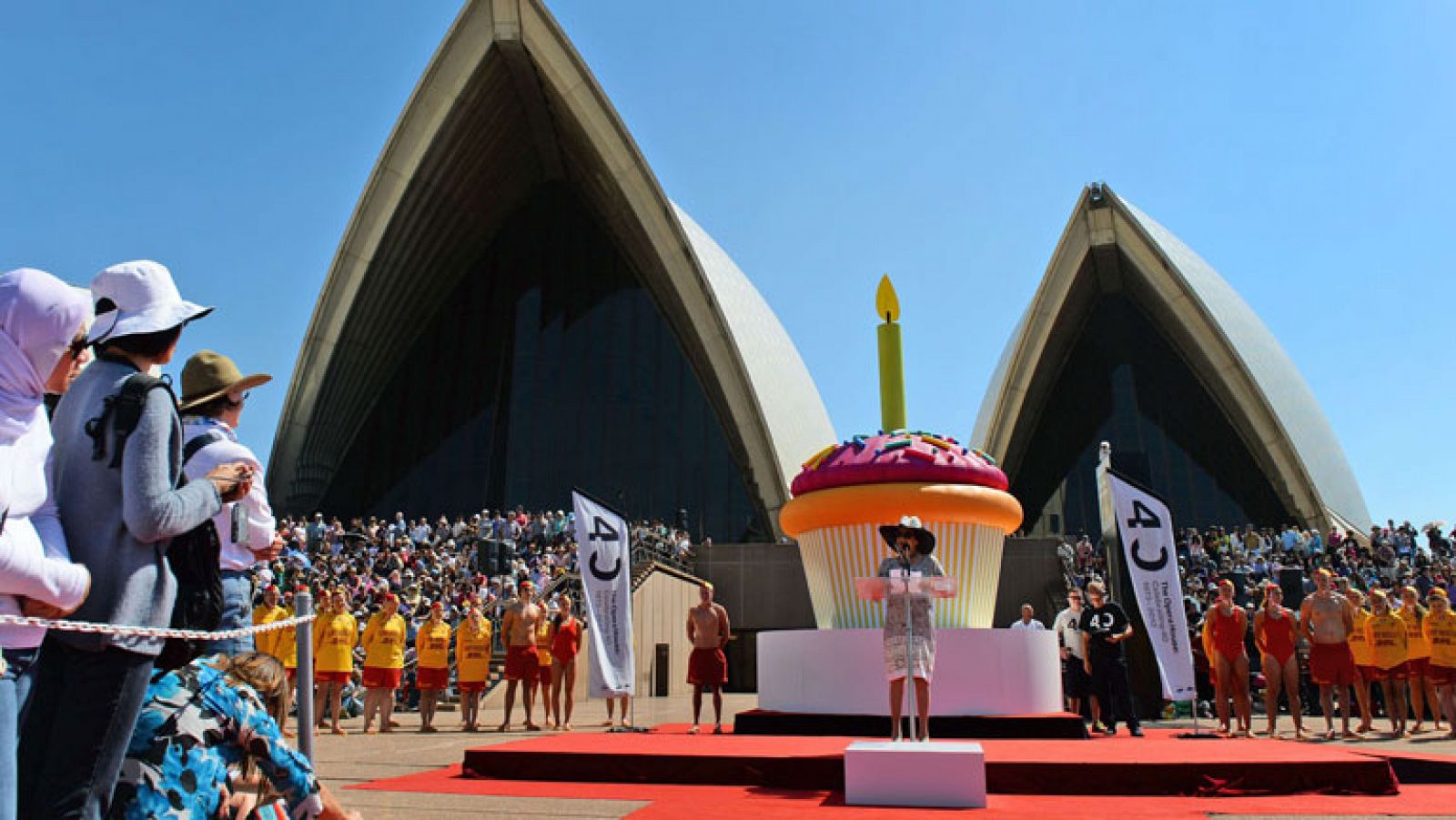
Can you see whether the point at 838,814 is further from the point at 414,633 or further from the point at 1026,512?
the point at 1026,512

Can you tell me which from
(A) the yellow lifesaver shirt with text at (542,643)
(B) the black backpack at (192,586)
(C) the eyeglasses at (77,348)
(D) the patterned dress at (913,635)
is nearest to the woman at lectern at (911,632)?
(D) the patterned dress at (913,635)

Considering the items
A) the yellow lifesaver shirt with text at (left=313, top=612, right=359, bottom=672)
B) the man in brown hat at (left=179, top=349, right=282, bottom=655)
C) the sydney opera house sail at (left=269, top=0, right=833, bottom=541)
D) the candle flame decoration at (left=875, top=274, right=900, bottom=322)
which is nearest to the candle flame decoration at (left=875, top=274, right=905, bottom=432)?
the candle flame decoration at (left=875, top=274, right=900, bottom=322)

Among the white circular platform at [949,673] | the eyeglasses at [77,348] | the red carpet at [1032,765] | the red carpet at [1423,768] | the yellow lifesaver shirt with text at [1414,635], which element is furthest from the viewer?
the yellow lifesaver shirt with text at [1414,635]

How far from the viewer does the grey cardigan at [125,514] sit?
2170 mm

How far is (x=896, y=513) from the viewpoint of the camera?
8594mm

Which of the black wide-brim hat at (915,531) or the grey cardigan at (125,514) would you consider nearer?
the grey cardigan at (125,514)

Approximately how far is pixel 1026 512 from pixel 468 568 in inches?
740

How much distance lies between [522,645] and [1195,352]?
25105mm

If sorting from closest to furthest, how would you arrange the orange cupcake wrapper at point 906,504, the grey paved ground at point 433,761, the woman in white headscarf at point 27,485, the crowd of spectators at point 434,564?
1. the woman in white headscarf at point 27,485
2. the grey paved ground at point 433,761
3. the orange cupcake wrapper at point 906,504
4. the crowd of spectators at point 434,564

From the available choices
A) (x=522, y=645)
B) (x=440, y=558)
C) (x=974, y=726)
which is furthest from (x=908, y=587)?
(x=440, y=558)

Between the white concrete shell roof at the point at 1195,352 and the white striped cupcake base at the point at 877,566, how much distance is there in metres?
22.6

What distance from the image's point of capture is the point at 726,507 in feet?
91.2

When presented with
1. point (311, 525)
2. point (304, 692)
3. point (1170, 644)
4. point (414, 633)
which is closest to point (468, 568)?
point (311, 525)

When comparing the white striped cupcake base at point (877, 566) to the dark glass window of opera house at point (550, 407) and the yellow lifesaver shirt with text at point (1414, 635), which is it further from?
the dark glass window of opera house at point (550, 407)
